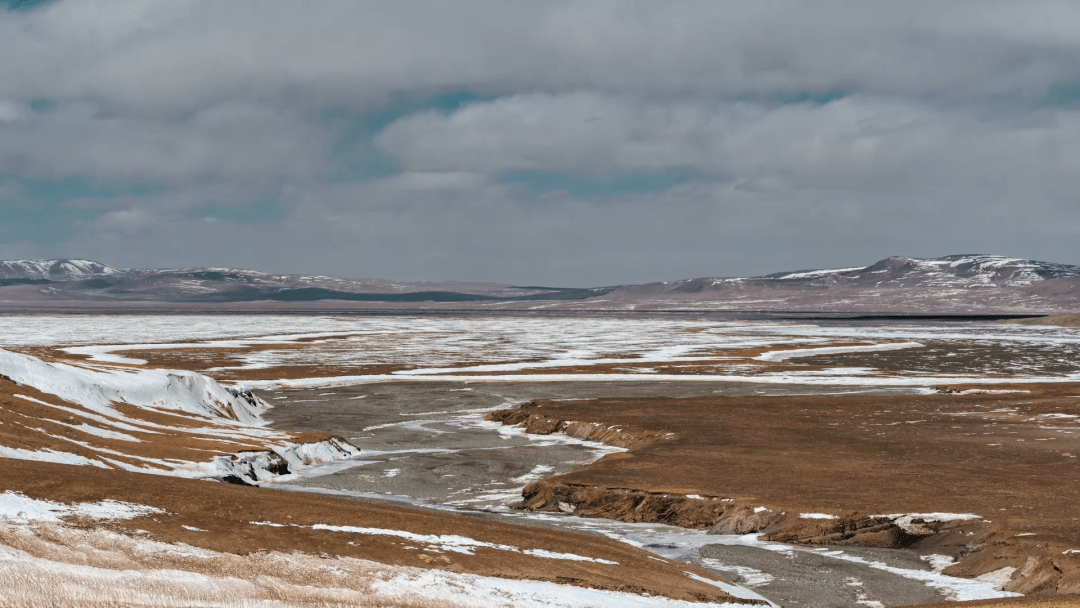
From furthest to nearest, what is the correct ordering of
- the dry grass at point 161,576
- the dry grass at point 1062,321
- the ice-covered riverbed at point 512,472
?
the dry grass at point 1062,321
the ice-covered riverbed at point 512,472
the dry grass at point 161,576

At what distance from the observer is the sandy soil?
20109 millimetres

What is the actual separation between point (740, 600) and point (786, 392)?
3943 cm

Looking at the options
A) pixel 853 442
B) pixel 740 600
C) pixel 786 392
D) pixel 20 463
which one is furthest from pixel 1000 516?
pixel 786 392

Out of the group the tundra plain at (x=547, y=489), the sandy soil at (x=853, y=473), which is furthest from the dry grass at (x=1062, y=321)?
the sandy soil at (x=853, y=473)

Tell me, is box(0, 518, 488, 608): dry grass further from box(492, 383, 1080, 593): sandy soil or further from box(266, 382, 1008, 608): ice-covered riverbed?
box(492, 383, 1080, 593): sandy soil

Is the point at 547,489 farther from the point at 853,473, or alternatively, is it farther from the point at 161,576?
the point at 161,576

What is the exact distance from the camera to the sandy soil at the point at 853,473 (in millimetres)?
20109

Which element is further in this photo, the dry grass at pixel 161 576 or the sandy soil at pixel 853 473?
the sandy soil at pixel 853 473

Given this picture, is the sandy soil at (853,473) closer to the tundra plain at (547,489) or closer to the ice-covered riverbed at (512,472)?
the tundra plain at (547,489)

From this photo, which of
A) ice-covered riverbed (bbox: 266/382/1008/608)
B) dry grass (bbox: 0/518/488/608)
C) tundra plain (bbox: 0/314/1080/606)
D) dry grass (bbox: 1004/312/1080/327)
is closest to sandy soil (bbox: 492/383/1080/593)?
tundra plain (bbox: 0/314/1080/606)

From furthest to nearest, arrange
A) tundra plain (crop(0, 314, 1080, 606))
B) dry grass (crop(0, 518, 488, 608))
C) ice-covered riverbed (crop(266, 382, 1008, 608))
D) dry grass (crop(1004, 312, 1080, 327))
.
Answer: dry grass (crop(1004, 312, 1080, 327)) → ice-covered riverbed (crop(266, 382, 1008, 608)) → tundra plain (crop(0, 314, 1080, 606)) → dry grass (crop(0, 518, 488, 608))

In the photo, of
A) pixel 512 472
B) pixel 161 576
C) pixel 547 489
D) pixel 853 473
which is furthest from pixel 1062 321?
pixel 161 576

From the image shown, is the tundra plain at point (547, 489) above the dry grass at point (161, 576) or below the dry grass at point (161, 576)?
below

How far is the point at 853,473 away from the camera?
88.5 ft
